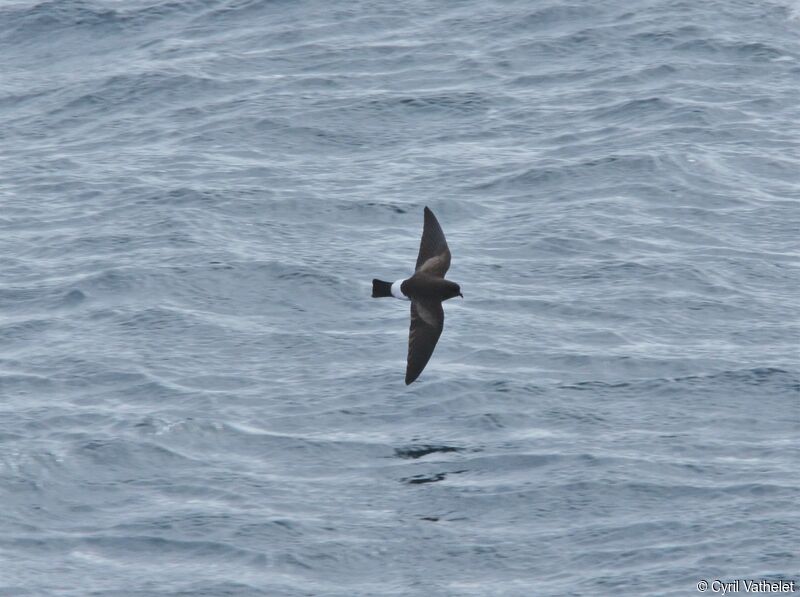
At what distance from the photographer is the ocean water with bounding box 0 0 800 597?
1686 centimetres

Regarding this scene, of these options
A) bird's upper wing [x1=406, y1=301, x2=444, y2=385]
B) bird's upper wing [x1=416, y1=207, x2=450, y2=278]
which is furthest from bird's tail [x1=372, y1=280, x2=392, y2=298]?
bird's upper wing [x1=416, y1=207, x2=450, y2=278]

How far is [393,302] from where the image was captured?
904 inches

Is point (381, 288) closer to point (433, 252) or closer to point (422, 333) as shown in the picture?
point (422, 333)

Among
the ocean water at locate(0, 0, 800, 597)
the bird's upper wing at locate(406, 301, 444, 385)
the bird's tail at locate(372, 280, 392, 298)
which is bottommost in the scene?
the ocean water at locate(0, 0, 800, 597)

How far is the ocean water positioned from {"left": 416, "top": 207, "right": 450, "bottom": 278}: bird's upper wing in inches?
58.7

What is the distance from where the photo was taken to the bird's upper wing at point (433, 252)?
1950 centimetres

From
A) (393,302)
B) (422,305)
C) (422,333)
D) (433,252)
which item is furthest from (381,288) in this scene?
(393,302)

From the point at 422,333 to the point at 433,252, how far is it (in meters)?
1.17

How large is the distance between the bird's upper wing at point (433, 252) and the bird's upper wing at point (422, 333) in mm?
567

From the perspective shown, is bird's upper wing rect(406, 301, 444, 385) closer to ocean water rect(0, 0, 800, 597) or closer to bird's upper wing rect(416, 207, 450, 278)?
bird's upper wing rect(416, 207, 450, 278)

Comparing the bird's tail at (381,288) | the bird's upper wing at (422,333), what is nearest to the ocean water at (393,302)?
the bird's upper wing at (422,333)

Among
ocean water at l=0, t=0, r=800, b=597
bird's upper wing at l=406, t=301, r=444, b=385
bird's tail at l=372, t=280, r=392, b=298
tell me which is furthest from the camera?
bird's tail at l=372, t=280, r=392, b=298

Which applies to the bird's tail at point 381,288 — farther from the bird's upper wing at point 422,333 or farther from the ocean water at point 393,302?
the ocean water at point 393,302

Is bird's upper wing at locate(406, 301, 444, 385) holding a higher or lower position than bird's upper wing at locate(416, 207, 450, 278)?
lower
